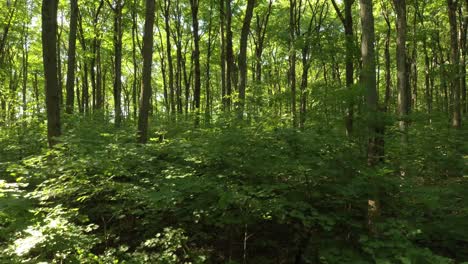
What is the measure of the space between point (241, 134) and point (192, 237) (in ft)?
6.78

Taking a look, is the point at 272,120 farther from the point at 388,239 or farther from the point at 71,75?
the point at 71,75

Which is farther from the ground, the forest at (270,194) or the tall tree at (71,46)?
the tall tree at (71,46)

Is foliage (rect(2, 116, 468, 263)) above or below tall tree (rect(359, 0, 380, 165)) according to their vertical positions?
below

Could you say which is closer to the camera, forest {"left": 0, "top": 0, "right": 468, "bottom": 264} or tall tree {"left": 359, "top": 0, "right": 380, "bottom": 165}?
forest {"left": 0, "top": 0, "right": 468, "bottom": 264}

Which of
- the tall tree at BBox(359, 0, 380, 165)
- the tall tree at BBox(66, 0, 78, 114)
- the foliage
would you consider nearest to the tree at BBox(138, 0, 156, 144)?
the foliage

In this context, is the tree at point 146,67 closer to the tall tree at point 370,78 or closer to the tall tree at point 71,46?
the tall tree at point 71,46

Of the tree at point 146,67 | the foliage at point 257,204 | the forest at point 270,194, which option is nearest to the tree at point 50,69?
the forest at point 270,194

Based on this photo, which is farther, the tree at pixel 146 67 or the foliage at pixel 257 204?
the tree at pixel 146 67

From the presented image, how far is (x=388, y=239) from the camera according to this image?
4.25 metres

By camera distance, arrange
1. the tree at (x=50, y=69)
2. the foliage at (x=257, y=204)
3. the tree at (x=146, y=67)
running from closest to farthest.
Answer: the foliage at (x=257, y=204)
the tree at (x=50, y=69)
the tree at (x=146, y=67)

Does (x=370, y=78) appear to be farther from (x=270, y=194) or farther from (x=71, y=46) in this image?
(x=71, y=46)

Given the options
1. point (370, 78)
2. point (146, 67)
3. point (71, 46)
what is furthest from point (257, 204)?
point (71, 46)

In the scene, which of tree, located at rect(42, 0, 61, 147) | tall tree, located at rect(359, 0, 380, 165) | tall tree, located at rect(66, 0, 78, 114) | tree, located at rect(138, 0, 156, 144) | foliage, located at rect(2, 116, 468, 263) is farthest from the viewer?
tall tree, located at rect(66, 0, 78, 114)

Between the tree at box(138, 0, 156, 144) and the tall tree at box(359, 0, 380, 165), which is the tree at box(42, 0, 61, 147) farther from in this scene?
the tall tree at box(359, 0, 380, 165)
